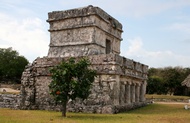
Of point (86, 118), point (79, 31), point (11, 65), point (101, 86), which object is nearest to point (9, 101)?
point (101, 86)

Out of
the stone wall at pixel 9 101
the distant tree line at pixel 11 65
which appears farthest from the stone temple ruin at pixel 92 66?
the distant tree line at pixel 11 65

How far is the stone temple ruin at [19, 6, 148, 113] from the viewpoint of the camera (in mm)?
14492

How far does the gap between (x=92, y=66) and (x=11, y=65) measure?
40176 millimetres

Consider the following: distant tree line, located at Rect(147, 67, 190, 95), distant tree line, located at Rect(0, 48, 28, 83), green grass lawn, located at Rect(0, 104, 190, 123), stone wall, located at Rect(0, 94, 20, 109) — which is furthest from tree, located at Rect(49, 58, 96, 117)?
distant tree line, located at Rect(0, 48, 28, 83)

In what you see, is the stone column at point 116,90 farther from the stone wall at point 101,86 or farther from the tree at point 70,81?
the tree at point 70,81

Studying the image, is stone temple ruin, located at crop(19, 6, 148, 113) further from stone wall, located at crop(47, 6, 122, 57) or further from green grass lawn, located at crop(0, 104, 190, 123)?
green grass lawn, located at crop(0, 104, 190, 123)

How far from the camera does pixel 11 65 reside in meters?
51.5

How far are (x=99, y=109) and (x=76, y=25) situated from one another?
666cm

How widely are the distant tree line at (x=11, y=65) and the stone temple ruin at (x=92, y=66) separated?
113 feet

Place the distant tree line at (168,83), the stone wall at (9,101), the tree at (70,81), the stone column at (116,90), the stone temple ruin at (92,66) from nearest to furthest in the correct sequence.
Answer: the tree at (70,81) < the stone column at (116,90) < the stone temple ruin at (92,66) < the stone wall at (9,101) < the distant tree line at (168,83)

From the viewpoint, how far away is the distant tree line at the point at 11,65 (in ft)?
168

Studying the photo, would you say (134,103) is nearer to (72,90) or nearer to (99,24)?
(99,24)

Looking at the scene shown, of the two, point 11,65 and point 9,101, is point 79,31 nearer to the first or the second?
point 9,101

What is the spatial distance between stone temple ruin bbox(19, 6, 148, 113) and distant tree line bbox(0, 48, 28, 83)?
34.6 meters
